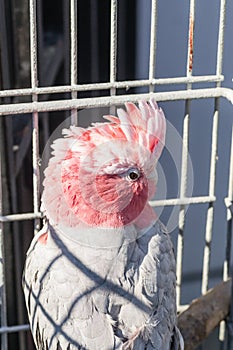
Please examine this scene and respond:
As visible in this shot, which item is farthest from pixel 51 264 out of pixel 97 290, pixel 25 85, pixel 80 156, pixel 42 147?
pixel 25 85

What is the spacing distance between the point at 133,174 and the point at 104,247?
0.45 ft

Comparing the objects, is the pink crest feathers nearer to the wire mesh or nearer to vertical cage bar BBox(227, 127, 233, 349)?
the wire mesh

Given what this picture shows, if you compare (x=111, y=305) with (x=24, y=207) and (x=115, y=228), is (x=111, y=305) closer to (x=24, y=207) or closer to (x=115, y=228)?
(x=115, y=228)

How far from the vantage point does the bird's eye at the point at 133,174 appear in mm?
1161

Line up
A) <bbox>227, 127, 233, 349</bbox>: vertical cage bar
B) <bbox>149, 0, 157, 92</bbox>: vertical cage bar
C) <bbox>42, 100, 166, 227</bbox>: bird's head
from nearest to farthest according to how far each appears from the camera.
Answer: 1. <bbox>42, 100, 166, 227</bbox>: bird's head
2. <bbox>149, 0, 157, 92</bbox>: vertical cage bar
3. <bbox>227, 127, 233, 349</bbox>: vertical cage bar

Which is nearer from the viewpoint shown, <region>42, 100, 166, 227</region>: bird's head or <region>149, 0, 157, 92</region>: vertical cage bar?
<region>42, 100, 166, 227</region>: bird's head

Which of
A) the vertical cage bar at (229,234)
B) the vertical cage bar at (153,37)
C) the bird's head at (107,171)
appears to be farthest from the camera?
the vertical cage bar at (229,234)

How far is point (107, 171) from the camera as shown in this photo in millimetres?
1152

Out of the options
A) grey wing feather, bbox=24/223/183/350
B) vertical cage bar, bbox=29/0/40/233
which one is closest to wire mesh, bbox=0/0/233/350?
vertical cage bar, bbox=29/0/40/233

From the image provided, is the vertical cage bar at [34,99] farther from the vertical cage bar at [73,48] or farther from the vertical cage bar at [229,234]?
the vertical cage bar at [229,234]

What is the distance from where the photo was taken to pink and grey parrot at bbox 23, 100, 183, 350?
1.18m

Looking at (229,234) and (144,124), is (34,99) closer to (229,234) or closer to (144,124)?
(144,124)

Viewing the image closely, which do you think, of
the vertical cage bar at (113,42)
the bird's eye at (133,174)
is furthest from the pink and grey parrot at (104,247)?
the vertical cage bar at (113,42)

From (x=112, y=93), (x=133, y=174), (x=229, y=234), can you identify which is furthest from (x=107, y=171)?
(x=229, y=234)
